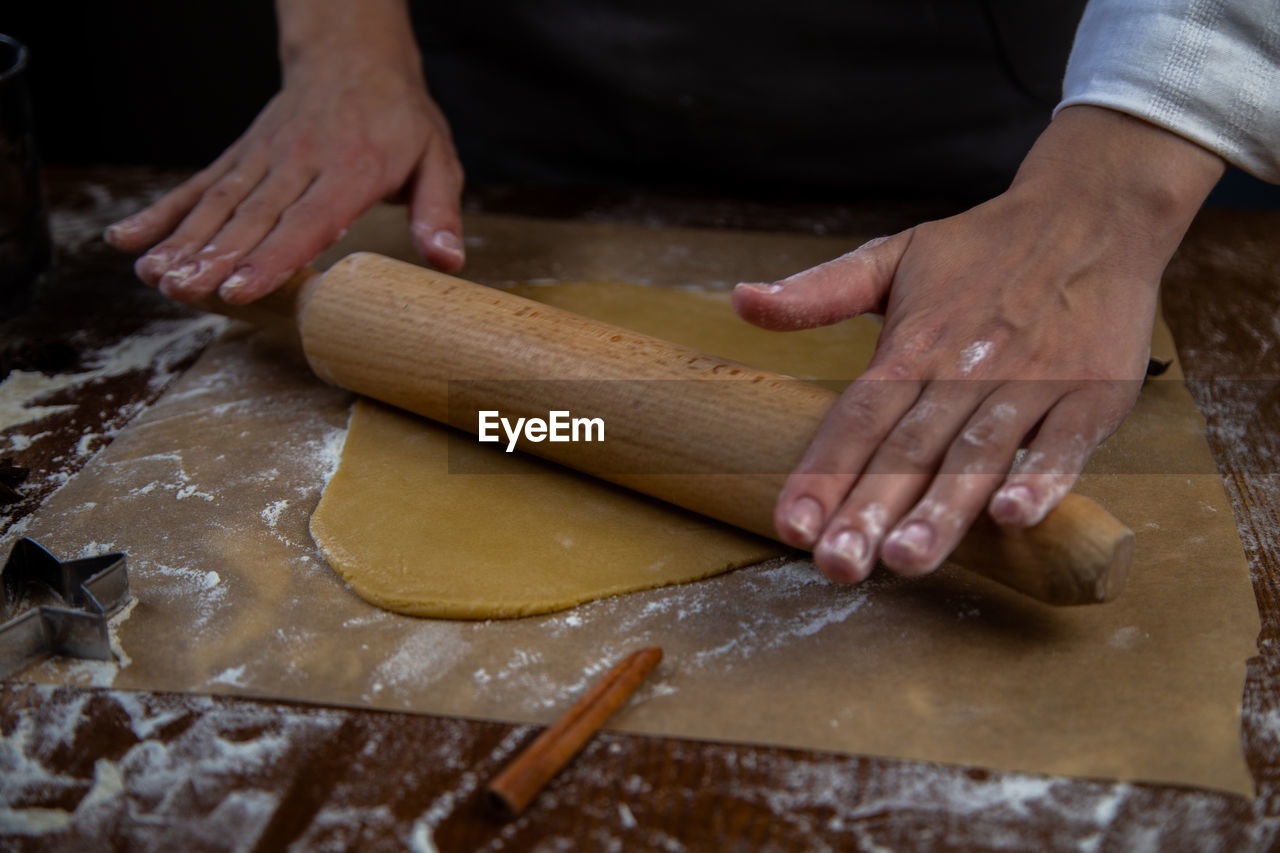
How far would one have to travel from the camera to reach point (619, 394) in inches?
56.8

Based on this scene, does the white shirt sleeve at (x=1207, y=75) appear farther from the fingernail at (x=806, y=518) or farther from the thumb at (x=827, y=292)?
the fingernail at (x=806, y=518)

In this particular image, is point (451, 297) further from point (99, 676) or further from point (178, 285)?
point (99, 676)

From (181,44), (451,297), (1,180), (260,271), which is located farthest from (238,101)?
(451,297)

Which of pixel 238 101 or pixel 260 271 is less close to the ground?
pixel 260 271

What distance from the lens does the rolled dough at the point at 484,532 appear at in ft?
4.25

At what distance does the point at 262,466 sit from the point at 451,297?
1.28ft

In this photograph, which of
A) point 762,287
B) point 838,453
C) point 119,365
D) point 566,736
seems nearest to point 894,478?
point 838,453

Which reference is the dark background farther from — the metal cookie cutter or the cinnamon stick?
the cinnamon stick

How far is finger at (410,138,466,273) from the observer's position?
202cm

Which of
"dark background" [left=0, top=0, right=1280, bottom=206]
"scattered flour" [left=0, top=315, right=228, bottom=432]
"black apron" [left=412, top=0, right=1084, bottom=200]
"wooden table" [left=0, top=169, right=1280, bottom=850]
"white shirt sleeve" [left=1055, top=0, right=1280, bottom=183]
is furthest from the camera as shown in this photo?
"dark background" [left=0, top=0, right=1280, bottom=206]

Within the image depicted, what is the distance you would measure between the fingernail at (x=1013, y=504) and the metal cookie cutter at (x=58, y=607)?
1.03 meters

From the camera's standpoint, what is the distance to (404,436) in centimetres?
165

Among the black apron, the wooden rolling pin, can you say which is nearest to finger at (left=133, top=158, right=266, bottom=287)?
the wooden rolling pin

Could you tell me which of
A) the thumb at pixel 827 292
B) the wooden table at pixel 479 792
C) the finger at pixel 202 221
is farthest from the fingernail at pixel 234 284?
the thumb at pixel 827 292
